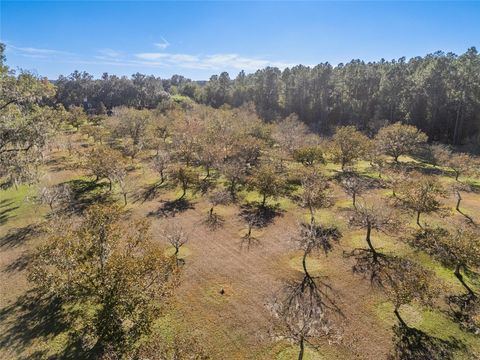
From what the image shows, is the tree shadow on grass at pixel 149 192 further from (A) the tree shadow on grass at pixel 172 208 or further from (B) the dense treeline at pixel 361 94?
(B) the dense treeline at pixel 361 94

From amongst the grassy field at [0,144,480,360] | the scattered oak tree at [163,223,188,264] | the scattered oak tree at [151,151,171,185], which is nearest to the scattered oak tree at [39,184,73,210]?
the grassy field at [0,144,480,360]

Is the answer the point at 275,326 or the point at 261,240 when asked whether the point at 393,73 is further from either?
the point at 275,326

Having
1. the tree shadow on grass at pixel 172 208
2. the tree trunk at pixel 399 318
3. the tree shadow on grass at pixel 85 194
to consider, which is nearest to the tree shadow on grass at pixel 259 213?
the tree shadow on grass at pixel 172 208

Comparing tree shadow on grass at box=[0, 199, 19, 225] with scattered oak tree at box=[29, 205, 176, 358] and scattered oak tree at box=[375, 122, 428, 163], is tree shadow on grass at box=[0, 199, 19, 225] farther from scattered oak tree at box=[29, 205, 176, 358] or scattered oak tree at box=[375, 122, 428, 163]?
scattered oak tree at box=[375, 122, 428, 163]

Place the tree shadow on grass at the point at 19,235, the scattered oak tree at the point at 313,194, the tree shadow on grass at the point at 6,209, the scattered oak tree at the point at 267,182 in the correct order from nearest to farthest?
the tree shadow on grass at the point at 19,235 → the scattered oak tree at the point at 313,194 → the tree shadow on grass at the point at 6,209 → the scattered oak tree at the point at 267,182

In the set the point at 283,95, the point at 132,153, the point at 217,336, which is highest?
the point at 283,95

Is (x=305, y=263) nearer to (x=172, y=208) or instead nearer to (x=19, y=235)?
(x=172, y=208)

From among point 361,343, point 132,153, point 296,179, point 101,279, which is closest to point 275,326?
point 361,343
